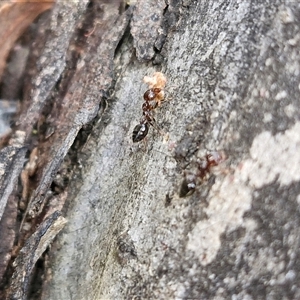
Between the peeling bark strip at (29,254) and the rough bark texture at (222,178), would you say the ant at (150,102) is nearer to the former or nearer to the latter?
the rough bark texture at (222,178)

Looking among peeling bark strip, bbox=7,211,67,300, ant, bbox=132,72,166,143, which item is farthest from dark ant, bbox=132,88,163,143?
peeling bark strip, bbox=7,211,67,300

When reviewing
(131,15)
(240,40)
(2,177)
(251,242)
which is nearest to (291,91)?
(240,40)

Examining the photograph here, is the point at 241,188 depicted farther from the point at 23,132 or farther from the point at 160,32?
the point at 23,132

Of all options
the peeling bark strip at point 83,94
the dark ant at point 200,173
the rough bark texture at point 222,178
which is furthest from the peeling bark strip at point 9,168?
the dark ant at point 200,173

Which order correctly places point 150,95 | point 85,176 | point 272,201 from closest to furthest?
point 272,201
point 150,95
point 85,176

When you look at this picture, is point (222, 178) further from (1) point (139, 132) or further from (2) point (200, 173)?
(1) point (139, 132)

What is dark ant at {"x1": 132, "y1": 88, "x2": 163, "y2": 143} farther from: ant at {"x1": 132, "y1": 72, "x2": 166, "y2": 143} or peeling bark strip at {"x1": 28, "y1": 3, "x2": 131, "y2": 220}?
peeling bark strip at {"x1": 28, "y1": 3, "x2": 131, "y2": 220}
